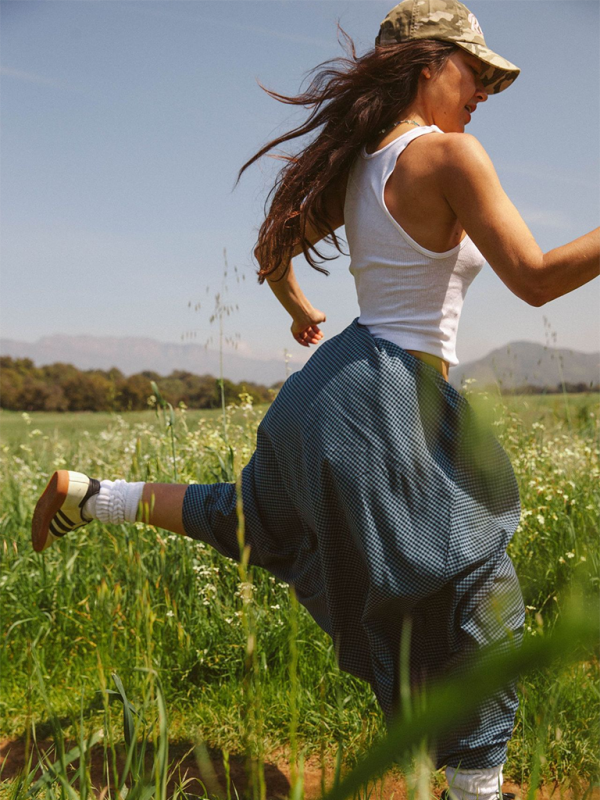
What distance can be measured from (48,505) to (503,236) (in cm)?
143

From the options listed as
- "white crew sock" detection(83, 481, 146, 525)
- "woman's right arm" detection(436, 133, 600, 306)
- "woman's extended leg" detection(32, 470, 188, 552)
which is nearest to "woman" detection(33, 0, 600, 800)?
"woman's right arm" detection(436, 133, 600, 306)

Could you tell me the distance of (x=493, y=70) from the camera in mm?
1779

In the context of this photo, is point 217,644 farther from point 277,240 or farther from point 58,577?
point 277,240

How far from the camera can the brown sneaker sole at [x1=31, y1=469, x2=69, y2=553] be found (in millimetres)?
2049

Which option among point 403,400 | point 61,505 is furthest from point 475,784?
point 61,505

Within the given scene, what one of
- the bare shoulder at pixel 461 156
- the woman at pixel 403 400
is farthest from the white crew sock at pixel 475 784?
the bare shoulder at pixel 461 156

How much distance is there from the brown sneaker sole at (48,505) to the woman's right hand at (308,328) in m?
0.83

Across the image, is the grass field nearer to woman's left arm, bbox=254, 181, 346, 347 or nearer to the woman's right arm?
the woman's right arm

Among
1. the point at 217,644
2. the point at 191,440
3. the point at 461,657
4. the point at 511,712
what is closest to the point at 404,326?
the point at 461,657

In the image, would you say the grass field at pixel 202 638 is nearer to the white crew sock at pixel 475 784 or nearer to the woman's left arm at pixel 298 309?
the white crew sock at pixel 475 784

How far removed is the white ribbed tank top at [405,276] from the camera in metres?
1.67

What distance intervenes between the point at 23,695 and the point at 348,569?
4.25 ft

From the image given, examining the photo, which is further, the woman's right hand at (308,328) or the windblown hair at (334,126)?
the woman's right hand at (308,328)

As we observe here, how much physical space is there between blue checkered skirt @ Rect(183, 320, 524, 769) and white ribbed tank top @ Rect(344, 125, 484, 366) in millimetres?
58
